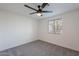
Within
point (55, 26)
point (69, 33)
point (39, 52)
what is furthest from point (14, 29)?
point (69, 33)

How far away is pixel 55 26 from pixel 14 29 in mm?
2813

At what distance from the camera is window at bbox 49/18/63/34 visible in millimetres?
4748

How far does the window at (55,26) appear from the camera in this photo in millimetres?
4748

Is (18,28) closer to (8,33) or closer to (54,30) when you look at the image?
(8,33)

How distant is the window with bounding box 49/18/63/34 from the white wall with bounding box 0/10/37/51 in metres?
1.58

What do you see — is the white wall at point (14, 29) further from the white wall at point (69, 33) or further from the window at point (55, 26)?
the white wall at point (69, 33)

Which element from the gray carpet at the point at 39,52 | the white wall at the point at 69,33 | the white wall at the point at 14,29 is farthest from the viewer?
the white wall at the point at 14,29

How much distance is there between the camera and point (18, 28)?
16.1 feet

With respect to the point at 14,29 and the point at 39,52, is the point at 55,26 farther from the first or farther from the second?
the point at 14,29

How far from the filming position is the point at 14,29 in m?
4.64

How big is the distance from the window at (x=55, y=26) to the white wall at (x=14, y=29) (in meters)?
1.58

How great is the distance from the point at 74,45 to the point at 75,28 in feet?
2.99

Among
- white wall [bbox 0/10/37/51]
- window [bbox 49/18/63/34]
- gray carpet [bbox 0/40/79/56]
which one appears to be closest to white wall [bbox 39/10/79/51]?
window [bbox 49/18/63/34]

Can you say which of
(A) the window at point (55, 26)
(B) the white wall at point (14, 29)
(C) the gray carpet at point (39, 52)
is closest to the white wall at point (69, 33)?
(A) the window at point (55, 26)
